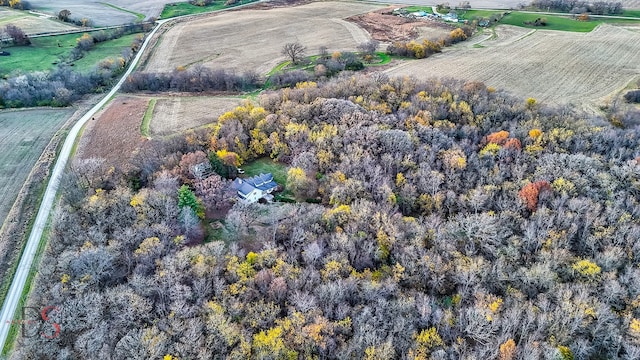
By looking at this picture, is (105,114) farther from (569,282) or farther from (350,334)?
(569,282)

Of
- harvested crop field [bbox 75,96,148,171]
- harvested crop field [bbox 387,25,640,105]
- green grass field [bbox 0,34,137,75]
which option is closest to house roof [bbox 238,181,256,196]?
harvested crop field [bbox 75,96,148,171]

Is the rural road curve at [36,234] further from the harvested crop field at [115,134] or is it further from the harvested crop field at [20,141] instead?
the harvested crop field at [20,141]

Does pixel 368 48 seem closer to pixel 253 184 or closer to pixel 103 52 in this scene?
pixel 253 184

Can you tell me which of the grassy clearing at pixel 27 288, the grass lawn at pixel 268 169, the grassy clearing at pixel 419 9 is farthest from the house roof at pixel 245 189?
the grassy clearing at pixel 419 9

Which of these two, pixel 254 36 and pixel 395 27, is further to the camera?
pixel 395 27

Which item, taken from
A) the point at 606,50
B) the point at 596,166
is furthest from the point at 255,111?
the point at 606,50

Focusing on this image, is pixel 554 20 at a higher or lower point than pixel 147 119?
higher

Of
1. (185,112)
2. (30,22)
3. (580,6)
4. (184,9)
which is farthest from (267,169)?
(580,6)
